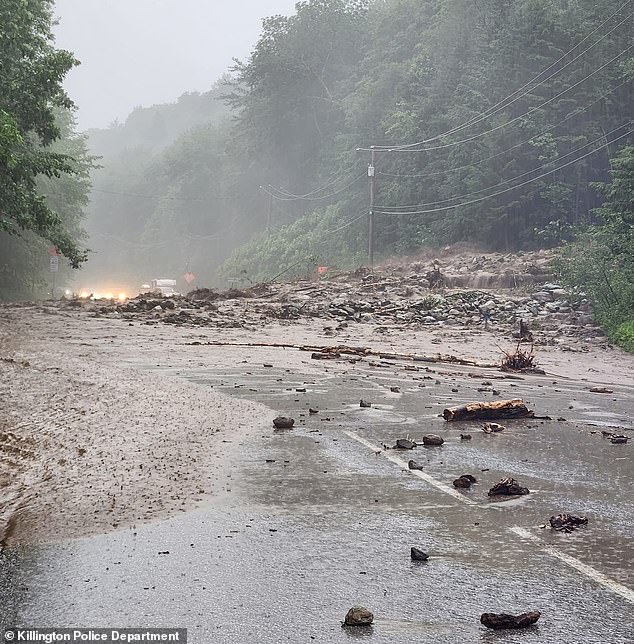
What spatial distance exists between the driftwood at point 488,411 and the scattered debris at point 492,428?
0.54 meters

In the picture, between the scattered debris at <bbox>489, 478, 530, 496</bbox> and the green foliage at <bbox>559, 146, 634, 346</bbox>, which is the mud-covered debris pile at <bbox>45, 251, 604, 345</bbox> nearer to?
the green foliage at <bbox>559, 146, 634, 346</bbox>

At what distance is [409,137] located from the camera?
55656 mm

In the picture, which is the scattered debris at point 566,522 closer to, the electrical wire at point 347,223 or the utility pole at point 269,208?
the electrical wire at point 347,223

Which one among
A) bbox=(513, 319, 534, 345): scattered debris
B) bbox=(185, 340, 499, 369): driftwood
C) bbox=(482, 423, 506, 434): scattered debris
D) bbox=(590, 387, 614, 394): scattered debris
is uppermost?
bbox=(513, 319, 534, 345): scattered debris

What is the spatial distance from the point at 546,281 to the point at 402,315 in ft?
27.6

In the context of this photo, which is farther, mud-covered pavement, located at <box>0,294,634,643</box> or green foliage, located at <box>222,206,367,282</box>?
green foliage, located at <box>222,206,367,282</box>

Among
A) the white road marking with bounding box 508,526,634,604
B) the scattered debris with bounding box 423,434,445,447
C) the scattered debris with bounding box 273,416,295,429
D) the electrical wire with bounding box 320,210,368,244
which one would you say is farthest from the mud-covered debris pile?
the electrical wire with bounding box 320,210,368,244

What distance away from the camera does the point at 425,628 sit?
3896 mm

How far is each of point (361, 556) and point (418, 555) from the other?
0.35m

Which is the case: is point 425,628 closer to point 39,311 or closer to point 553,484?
point 553,484

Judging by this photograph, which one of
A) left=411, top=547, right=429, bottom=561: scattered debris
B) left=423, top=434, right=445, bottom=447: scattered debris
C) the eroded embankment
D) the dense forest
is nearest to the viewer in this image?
left=411, top=547, right=429, bottom=561: scattered debris

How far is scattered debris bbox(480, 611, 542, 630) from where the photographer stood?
391 cm

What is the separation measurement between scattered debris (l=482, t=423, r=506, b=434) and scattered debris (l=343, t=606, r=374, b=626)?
5869 mm

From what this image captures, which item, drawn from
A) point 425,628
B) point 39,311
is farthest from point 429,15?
point 425,628
